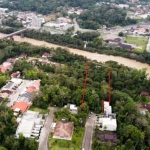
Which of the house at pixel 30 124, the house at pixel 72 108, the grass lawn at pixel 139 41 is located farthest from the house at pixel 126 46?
the house at pixel 30 124

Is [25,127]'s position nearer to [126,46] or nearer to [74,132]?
[74,132]

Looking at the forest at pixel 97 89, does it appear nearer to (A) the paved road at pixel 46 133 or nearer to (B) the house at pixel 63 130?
(A) the paved road at pixel 46 133

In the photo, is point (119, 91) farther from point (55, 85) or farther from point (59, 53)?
point (59, 53)

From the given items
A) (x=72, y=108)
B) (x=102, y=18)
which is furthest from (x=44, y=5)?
(x=72, y=108)

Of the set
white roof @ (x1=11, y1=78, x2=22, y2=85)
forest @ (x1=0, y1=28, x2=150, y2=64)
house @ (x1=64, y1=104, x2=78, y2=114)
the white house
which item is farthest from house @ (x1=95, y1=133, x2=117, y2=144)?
forest @ (x1=0, y1=28, x2=150, y2=64)

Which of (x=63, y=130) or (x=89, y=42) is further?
(x=89, y=42)

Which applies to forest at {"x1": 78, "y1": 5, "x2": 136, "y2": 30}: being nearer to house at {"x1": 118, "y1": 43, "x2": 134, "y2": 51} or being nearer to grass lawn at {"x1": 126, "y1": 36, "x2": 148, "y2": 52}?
grass lawn at {"x1": 126, "y1": 36, "x2": 148, "y2": 52}

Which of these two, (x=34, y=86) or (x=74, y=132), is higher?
(x=34, y=86)
